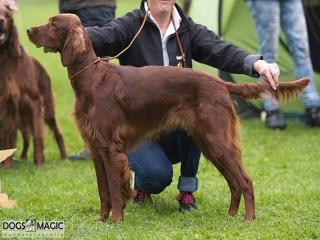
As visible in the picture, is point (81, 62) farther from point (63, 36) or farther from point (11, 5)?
point (11, 5)

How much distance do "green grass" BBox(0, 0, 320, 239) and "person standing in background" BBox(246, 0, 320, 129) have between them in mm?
347

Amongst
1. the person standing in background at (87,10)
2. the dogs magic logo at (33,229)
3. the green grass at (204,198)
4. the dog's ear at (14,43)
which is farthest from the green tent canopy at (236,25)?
Answer: the dogs magic logo at (33,229)

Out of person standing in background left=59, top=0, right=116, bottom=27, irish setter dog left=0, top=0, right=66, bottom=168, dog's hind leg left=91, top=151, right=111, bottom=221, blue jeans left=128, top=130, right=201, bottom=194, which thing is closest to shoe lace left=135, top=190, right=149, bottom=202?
blue jeans left=128, top=130, right=201, bottom=194

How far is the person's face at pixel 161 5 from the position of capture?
420 centimetres

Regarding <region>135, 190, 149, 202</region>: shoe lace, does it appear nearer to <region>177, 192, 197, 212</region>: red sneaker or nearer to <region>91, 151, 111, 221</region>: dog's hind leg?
<region>177, 192, 197, 212</region>: red sneaker

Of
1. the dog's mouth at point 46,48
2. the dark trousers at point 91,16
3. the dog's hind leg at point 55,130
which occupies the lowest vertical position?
the dog's hind leg at point 55,130

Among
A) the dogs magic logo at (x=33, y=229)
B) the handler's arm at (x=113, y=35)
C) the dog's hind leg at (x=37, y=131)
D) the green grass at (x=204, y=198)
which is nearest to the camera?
the dogs magic logo at (x=33, y=229)

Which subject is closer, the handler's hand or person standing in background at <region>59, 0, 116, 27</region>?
the handler's hand

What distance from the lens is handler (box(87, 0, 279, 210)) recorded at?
13.9ft

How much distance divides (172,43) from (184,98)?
54 cm

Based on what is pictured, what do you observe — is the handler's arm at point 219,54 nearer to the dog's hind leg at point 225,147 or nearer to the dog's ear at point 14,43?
the dog's hind leg at point 225,147

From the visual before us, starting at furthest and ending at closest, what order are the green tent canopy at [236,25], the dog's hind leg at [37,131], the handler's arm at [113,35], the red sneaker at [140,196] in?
the green tent canopy at [236,25] → the dog's hind leg at [37,131] → the red sneaker at [140,196] → the handler's arm at [113,35]

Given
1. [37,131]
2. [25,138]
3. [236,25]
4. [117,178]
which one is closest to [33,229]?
[117,178]

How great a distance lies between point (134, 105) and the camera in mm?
3881
